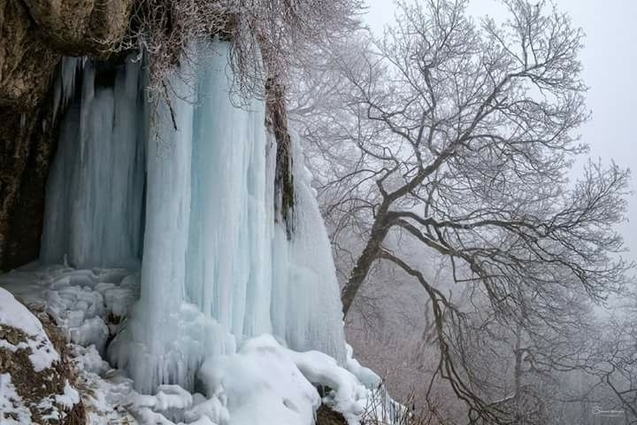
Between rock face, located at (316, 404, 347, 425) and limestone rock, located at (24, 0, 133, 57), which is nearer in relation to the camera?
limestone rock, located at (24, 0, 133, 57)

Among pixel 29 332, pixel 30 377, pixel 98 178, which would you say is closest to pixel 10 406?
pixel 30 377

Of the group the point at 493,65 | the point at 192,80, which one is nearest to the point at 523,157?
the point at 493,65

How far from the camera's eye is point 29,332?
2818 millimetres

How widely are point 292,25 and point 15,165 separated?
2449mm

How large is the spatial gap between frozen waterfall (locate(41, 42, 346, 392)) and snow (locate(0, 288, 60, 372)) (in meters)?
1.06

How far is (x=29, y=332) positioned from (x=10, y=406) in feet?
1.41

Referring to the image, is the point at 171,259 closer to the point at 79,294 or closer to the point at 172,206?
the point at 172,206

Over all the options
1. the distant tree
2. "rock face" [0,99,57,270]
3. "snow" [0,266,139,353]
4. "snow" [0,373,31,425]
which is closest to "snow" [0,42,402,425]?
"snow" [0,266,139,353]

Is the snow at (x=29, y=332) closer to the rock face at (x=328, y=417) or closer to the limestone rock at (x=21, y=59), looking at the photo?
the limestone rock at (x=21, y=59)

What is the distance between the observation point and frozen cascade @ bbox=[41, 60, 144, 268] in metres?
4.44

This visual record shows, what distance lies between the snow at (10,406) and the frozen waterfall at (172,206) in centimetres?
131

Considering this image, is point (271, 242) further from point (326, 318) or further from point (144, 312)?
point (144, 312)

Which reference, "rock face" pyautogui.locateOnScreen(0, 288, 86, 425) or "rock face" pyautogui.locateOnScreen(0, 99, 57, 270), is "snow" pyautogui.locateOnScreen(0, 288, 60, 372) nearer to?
"rock face" pyautogui.locateOnScreen(0, 288, 86, 425)

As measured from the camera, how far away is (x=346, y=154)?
575 inches
